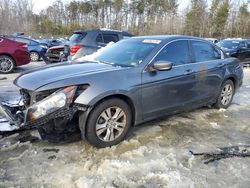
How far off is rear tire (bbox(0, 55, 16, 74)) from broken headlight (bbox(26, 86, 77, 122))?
802 cm

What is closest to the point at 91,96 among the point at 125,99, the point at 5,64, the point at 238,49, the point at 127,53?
the point at 125,99

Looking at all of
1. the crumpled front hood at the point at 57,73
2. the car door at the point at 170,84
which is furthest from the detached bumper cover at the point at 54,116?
the car door at the point at 170,84

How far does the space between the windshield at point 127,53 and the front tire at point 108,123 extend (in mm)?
774

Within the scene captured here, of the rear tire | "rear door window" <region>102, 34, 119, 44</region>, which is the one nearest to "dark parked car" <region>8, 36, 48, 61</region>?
the rear tire

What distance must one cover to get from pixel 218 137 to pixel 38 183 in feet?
9.64

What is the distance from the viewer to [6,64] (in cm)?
1126

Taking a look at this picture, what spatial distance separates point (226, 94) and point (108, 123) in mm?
3389

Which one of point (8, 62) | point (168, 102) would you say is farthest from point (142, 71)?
point (8, 62)

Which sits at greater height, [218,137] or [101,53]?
[101,53]

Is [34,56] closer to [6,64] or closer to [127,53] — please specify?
[6,64]

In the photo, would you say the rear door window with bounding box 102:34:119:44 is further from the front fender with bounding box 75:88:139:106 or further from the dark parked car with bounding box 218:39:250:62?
the dark parked car with bounding box 218:39:250:62

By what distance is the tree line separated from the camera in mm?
44156

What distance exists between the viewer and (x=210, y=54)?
6098mm

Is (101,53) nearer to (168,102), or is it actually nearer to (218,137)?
(168,102)
